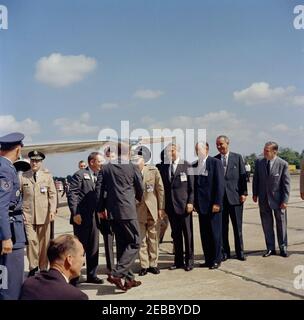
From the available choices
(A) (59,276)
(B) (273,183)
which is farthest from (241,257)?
(A) (59,276)

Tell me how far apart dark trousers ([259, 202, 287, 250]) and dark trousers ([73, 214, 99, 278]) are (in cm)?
278

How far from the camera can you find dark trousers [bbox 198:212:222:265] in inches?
224

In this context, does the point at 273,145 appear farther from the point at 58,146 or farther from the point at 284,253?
the point at 58,146

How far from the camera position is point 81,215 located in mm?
5488

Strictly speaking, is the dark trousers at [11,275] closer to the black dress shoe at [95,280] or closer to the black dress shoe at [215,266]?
the black dress shoe at [95,280]

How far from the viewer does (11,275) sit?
3.49 m

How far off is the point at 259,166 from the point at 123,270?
3.07 metres

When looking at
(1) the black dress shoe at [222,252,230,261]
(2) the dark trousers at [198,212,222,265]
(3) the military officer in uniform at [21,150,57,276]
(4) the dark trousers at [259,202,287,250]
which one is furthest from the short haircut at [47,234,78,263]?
(4) the dark trousers at [259,202,287,250]

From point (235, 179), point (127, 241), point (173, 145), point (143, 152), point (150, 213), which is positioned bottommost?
point (127, 241)

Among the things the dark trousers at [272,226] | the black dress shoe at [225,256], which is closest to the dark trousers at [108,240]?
the black dress shoe at [225,256]

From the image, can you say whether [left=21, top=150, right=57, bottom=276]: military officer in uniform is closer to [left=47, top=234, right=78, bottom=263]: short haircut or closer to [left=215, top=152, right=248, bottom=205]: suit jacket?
[left=215, top=152, right=248, bottom=205]: suit jacket

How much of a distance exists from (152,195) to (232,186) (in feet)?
4.53
